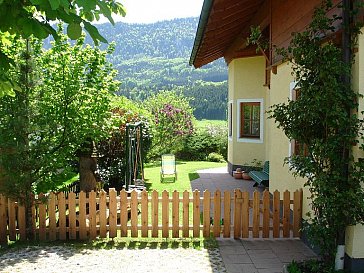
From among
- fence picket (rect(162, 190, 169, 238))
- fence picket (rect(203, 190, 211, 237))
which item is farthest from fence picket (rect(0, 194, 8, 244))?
fence picket (rect(203, 190, 211, 237))

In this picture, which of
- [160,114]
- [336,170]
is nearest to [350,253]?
[336,170]

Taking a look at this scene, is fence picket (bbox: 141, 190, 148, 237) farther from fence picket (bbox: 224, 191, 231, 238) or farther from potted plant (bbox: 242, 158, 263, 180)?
potted plant (bbox: 242, 158, 263, 180)

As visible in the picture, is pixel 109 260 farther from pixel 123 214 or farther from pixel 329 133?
pixel 329 133

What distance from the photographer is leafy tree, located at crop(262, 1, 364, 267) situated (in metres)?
4.30

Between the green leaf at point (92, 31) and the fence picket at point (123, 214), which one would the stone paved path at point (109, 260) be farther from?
the green leaf at point (92, 31)

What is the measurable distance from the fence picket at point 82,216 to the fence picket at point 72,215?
10 cm

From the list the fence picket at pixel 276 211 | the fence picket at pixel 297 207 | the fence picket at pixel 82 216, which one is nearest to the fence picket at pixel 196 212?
the fence picket at pixel 276 211

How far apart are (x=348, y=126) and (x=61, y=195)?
479 cm

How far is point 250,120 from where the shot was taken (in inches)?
550

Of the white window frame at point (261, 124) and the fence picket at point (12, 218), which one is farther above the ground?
the white window frame at point (261, 124)

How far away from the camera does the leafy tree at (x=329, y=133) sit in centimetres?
430

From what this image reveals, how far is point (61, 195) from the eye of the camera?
6.67 meters

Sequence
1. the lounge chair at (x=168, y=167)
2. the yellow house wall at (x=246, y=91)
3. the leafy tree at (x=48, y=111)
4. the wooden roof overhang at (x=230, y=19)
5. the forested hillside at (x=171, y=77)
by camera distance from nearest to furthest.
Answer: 1. the leafy tree at (x=48, y=111)
2. the wooden roof overhang at (x=230, y=19)
3. the yellow house wall at (x=246, y=91)
4. the lounge chair at (x=168, y=167)
5. the forested hillside at (x=171, y=77)

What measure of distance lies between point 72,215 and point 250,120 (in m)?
8.75
